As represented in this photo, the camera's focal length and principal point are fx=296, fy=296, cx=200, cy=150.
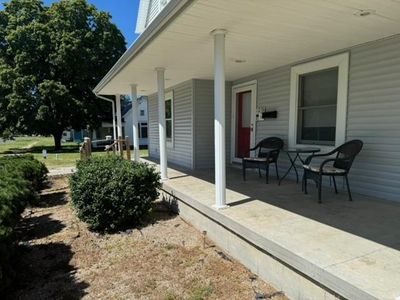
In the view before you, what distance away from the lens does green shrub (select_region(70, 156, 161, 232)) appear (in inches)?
166

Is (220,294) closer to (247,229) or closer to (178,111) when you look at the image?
(247,229)

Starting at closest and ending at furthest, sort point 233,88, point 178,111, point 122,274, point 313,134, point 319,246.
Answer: point 319,246 → point 122,274 → point 313,134 → point 233,88 → point 178,111

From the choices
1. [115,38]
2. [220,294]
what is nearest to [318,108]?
[220,294]

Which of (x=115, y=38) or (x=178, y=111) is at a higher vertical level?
(x=115, y=38)

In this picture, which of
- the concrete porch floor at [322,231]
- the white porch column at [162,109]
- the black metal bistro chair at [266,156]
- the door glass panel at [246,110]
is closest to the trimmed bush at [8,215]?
the concrete porch floor at [322,231]

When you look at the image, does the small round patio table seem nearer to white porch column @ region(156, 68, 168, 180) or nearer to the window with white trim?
white porch column @ region(156, 68, 168, 180)

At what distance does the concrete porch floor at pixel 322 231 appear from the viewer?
2.03 metres

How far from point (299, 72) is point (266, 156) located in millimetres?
1568

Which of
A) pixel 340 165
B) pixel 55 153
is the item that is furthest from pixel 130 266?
pixel 55 153

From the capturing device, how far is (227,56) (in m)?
4.89

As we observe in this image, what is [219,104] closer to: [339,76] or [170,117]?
[339,76]

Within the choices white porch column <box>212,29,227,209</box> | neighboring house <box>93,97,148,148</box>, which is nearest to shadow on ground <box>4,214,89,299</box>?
white porch column <box>212,29,227,209</box>

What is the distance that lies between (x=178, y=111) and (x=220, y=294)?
609cm

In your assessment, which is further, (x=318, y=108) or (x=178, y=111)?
(x=178, y=111)
